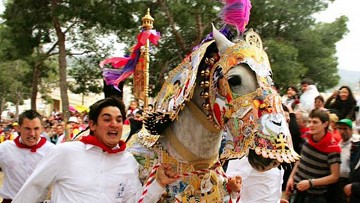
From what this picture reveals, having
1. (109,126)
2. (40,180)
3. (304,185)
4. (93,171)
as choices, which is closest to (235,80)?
(109,126)

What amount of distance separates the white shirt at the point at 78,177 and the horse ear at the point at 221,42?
3.35ft

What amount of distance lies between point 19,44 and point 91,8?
369 cm

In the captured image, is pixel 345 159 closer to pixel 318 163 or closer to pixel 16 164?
pixel 318 163

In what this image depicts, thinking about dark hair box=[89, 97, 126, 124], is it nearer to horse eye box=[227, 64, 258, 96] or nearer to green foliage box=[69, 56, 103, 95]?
horse eye box=[227, 64, 258, 96]

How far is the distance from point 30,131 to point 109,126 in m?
2.32

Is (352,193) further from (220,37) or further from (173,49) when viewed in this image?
(173,49)

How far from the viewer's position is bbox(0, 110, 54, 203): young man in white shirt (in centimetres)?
554

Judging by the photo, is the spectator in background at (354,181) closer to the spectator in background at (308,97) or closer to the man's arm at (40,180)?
the man's arm at (40,180)

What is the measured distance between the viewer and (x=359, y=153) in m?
5.25

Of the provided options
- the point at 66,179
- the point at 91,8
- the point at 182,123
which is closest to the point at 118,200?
the point at 66,179

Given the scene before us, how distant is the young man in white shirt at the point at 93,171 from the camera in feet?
11.1

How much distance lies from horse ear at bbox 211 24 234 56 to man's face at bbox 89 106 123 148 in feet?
2.67

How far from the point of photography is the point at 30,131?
5484 mm

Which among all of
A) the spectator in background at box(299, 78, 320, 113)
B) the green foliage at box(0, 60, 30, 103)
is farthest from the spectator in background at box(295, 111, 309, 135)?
the green foliage at box(0, 60, 30, 103)
